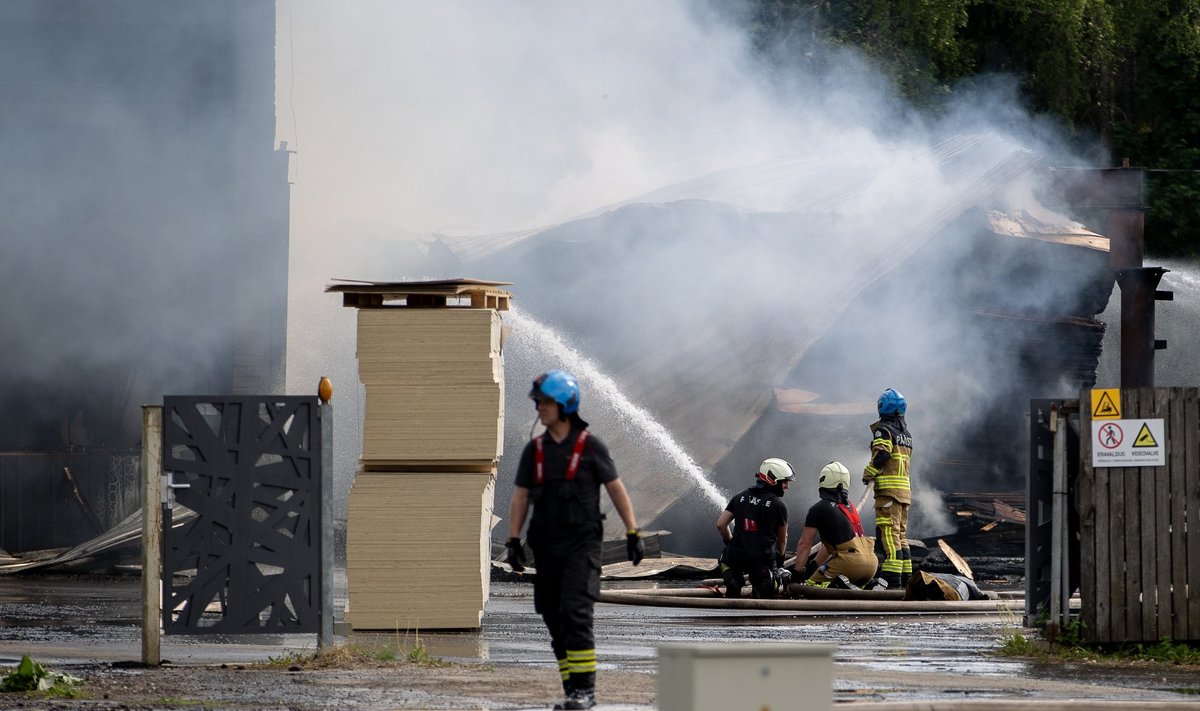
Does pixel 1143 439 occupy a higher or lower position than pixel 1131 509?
higher

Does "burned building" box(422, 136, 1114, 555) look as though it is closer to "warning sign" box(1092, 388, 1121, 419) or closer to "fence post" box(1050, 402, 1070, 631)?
"fence post" box(1050, 402, 1070, 631)

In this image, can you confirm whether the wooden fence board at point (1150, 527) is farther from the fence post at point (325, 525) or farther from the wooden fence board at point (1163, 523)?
the fence post at point (325, 525)

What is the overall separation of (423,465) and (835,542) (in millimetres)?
4214

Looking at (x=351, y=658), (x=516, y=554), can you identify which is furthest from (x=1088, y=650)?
(x=351, y=658)

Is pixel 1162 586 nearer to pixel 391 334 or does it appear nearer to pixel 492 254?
pixel 391 334

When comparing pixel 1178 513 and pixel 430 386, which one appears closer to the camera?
pixel 1178 513

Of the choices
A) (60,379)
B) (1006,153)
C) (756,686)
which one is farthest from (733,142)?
(756,686)

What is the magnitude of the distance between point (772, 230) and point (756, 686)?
1693 cm

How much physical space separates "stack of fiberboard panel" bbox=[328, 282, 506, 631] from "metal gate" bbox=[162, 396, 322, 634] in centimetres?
147

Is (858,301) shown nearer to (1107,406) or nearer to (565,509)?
(1107,406)

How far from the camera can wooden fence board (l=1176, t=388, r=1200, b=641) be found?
376 inches

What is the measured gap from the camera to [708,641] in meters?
10.5

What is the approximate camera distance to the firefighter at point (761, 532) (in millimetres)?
13703

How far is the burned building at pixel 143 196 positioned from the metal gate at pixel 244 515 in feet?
36.7
